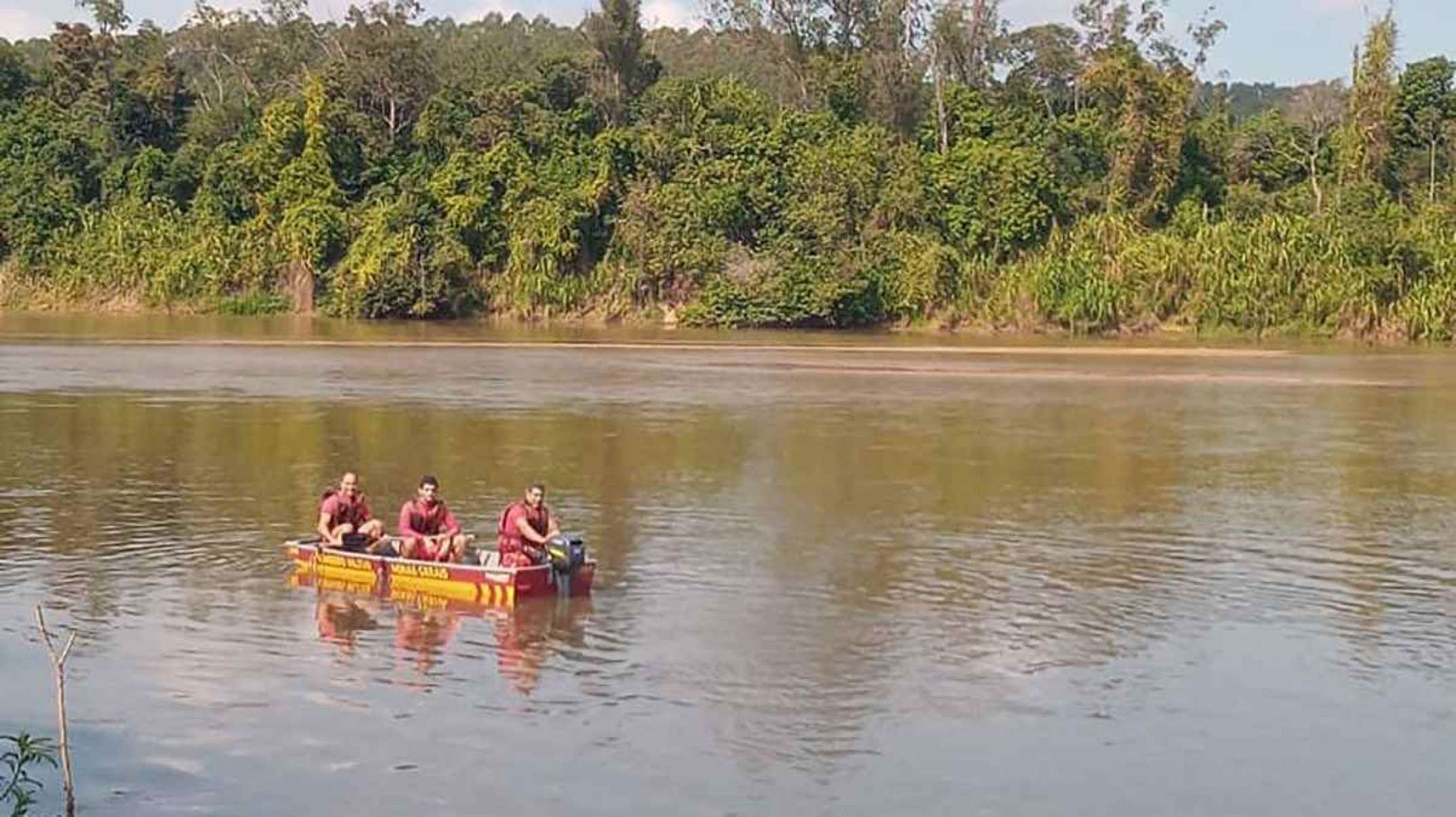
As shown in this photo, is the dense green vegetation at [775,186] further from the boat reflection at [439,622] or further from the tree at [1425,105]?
the boat reflection at [439,622]

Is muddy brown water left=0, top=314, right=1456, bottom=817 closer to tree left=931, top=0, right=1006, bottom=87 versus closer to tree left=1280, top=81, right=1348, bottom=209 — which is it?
tree left=1280, top=81, right=1348, bottom=209

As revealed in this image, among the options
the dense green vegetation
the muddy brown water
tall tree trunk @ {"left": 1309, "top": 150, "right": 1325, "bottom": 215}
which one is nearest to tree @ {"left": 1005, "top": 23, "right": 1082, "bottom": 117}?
the dense green vegetation

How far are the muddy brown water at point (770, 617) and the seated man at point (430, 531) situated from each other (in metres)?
0.51

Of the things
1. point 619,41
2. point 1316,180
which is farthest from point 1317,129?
point 619,41

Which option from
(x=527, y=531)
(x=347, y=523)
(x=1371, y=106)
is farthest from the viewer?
(x=1371, y=106)

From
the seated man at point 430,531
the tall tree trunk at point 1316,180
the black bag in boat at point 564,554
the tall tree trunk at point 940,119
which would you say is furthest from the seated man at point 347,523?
the tall tree trunk at point 940,119

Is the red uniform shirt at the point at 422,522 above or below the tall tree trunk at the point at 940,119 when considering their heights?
below

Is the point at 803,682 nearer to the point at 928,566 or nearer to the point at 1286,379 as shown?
the point at 928,566

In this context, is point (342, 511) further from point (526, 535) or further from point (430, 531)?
point (526, 535)

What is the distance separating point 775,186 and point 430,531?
49.4 m

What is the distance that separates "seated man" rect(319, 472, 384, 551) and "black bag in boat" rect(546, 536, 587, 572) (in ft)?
5.87

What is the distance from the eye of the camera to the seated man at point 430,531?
1605 centimetres

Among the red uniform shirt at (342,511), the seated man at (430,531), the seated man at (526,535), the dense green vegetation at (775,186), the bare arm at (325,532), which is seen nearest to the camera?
the seated man at (526,535)

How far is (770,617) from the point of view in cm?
1565
